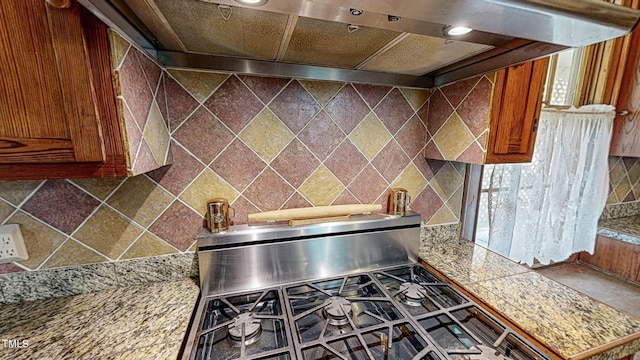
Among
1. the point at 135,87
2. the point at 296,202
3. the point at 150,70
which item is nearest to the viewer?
the point at 135,87


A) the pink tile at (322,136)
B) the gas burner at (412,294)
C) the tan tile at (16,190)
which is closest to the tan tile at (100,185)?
the tan tile at (16,190)

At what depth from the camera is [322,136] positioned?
1023mm

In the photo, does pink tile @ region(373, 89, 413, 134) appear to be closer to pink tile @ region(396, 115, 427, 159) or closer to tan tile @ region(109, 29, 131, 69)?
pink tile @ region(396, 115, 427, 159)

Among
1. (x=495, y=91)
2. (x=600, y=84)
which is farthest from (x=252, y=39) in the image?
(x=600, y=84)

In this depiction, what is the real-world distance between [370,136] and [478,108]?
0.41 metres

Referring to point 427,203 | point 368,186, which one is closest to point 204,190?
point 368,186

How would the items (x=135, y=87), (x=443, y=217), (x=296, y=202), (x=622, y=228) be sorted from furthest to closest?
(x=622, y=228)
(x=443, y=217)
(x=296, y=202)
(x=135, y=87)

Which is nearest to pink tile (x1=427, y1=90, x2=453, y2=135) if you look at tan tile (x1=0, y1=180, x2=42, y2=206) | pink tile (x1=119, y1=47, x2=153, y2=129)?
pink tile (x1=119, y1=47, x2=153, y2=129)

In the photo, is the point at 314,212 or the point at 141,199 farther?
the point at 314,212

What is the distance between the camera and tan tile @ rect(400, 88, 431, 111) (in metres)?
1.11

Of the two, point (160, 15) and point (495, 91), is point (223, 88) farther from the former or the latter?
point (495, 91)

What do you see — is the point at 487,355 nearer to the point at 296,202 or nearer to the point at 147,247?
the point at 296,202

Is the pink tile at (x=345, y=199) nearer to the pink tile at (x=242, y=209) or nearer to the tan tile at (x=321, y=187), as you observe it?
the tan tile at (x=321, y=187)

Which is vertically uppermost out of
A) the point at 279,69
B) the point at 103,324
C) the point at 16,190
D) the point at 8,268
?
the point at 279,69
